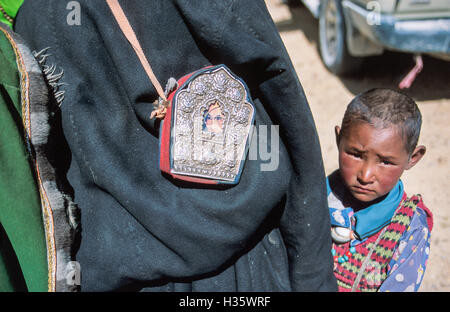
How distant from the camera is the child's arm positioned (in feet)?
3.92

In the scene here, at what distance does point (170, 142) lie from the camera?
894 mm

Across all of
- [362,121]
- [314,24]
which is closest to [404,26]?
[362,121]

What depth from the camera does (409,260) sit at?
120cm

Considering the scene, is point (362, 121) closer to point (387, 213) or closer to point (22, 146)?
point (387, 213)

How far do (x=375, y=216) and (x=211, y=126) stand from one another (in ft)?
2.22

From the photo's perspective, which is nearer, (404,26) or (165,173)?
(165,173)

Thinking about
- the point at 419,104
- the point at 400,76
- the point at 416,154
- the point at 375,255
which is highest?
the point at 416,154

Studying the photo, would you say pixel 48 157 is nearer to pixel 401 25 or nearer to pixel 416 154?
pixel 416 154

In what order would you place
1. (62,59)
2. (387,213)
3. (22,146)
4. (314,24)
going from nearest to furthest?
(22,146), (62,59), (387,213), (314,24)

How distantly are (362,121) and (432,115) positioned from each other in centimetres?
233

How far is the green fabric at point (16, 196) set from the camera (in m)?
0.82

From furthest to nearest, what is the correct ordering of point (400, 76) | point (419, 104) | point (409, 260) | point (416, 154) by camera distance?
point (400, 76)
point (419, 104)
point (416, 154)
point (409, 260)

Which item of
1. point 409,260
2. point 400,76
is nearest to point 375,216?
point 409,260

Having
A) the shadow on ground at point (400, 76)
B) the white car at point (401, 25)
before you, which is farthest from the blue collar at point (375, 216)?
the shadow on ground at point (400, 76)
